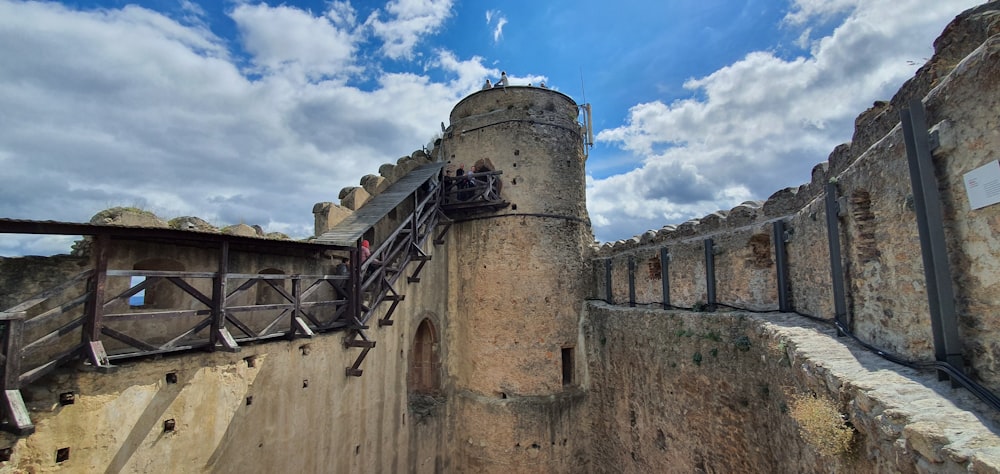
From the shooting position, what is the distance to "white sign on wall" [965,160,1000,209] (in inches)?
127

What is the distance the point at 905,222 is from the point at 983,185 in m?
0.97

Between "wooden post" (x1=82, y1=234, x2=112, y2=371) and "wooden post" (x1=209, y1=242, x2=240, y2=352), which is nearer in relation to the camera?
"wooden post" (x1=82, y1=234, x2=112, y2=371)

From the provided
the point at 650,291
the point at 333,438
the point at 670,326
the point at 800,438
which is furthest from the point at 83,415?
the point at 650,291

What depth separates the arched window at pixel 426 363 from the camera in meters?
13.1

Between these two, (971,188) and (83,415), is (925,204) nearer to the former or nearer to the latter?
(971,188)

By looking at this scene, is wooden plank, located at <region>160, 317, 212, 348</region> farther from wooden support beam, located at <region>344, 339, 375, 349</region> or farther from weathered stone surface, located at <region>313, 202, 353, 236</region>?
weathered stone surface, located at <region>313, 202, 353, 236</region>

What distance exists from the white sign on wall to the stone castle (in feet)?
0.23

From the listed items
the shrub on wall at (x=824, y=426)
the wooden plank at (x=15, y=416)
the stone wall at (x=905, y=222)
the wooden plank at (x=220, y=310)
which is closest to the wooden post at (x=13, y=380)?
the wooden plank at (x=15, y=416)

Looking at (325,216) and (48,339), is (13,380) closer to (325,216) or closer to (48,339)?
(48,339)

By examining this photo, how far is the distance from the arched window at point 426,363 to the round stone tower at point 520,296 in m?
0.50

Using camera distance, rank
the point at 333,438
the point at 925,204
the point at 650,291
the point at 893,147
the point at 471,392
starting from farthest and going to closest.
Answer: the point at 471,392 → the point at 650,291 → the point at 333,438 → the point at 893,147 → the point at 925,204

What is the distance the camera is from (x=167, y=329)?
733 centimetres

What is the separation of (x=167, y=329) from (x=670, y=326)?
879 cm

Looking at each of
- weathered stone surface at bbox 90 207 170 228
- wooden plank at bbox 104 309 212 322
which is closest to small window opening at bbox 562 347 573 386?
wooden plank at bbox 104 309 212 322
